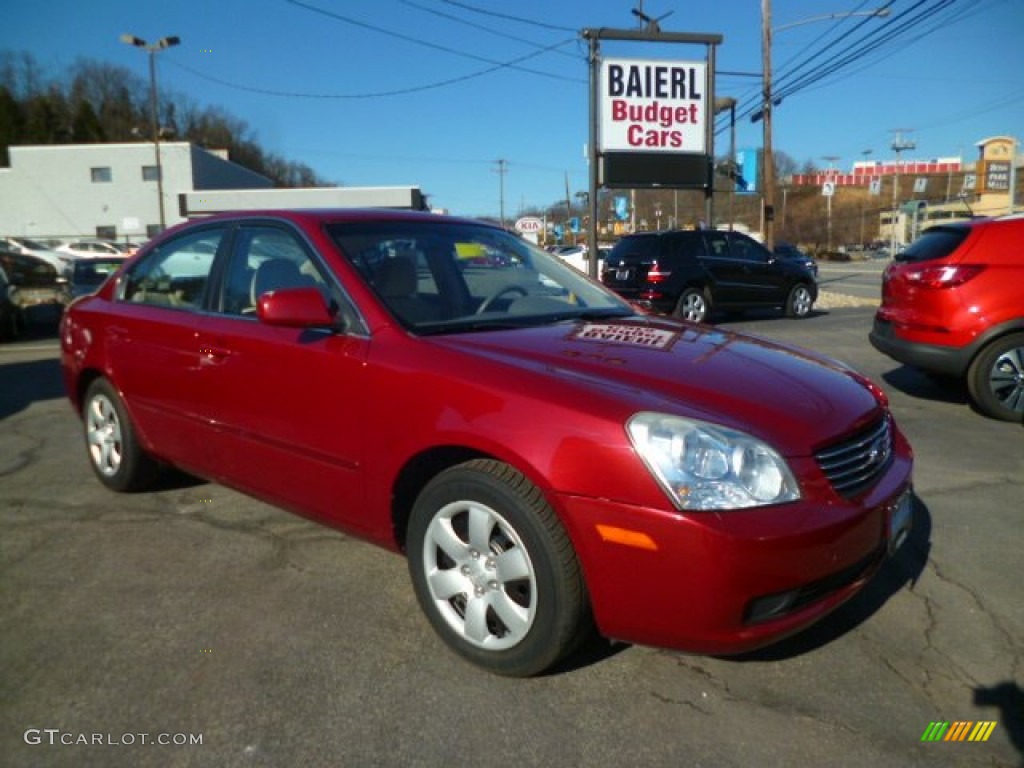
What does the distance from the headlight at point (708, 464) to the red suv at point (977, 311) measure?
4751mm

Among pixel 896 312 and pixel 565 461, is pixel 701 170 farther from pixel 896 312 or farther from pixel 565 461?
pixel 565 461

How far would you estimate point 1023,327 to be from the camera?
234 inches

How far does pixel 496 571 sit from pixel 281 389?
1.22 metres

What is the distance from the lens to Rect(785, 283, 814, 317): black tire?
1455cm

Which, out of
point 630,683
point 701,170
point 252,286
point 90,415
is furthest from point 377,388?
point 701,170

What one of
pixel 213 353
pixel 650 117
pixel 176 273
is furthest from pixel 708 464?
pixel 650 117

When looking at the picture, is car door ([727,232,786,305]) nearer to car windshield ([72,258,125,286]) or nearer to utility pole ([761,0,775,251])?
utility pole ([761,0,775,251])

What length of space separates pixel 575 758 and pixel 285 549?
1.93m

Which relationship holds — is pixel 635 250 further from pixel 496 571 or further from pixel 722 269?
pixel 496 571

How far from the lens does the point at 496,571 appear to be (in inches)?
97.5

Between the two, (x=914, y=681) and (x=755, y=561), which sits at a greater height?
(x=755, y=561)

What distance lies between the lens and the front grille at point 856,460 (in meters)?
2.36

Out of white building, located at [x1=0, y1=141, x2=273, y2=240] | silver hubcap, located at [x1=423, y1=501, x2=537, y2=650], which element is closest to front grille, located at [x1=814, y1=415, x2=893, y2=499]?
silver hubcap, located at [x1=423, y1=501, x2=537, y2=650]

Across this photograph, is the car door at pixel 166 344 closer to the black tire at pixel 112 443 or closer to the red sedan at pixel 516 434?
the red sedan at pixel 516 434
